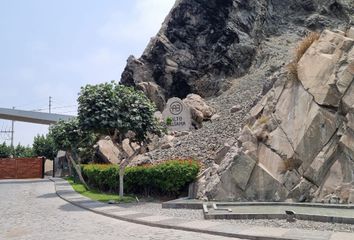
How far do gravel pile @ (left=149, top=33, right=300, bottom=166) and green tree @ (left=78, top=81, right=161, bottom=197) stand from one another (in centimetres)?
348

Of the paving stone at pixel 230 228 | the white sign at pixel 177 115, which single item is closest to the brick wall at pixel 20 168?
the white sign at pixel 177 115

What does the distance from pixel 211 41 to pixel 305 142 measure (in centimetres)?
3022

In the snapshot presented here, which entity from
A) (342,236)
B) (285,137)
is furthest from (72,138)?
(342,236)

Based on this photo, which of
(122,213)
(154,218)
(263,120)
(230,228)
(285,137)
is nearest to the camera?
(230,228)

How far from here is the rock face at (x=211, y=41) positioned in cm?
4269

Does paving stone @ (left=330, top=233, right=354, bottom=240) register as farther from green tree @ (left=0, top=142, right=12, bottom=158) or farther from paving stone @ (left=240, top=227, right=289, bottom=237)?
green tree @ (left=0, top=142, right=12, bottom=158)

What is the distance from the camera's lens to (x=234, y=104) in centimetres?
3303

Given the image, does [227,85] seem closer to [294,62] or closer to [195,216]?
[294,62]

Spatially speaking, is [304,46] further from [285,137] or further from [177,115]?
[177,115]

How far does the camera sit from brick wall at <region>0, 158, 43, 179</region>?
1909 inches

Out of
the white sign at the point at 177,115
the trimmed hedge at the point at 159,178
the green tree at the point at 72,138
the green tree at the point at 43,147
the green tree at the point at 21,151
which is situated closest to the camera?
the trimmed hedge at the point at 159,178

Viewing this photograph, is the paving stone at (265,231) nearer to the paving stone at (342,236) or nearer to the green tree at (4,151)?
the paving stone at (342,236)

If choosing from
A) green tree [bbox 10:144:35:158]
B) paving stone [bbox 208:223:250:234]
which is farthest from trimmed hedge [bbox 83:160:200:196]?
green tree [bbox 10:144:35:158]

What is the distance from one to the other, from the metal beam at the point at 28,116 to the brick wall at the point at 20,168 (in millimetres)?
6723
